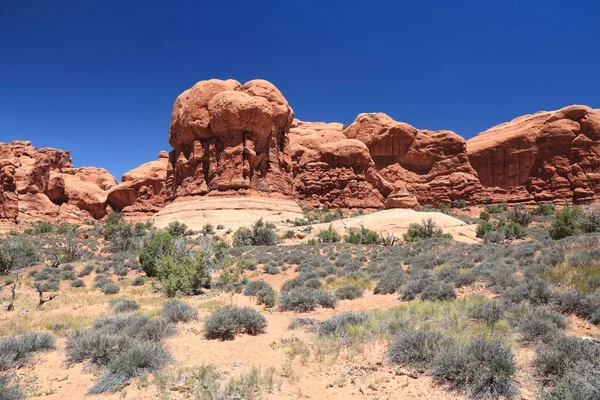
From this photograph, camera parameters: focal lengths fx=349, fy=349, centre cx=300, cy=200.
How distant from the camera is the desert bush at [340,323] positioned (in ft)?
20.7

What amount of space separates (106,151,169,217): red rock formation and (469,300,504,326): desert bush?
5155 cm

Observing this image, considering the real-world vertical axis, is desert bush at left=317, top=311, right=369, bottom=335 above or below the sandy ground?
below

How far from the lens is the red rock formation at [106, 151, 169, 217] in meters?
53.0

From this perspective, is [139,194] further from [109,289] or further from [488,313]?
[488,313]

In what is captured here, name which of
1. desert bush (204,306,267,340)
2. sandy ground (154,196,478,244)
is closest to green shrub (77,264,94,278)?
desert bush (204,306,267,340)

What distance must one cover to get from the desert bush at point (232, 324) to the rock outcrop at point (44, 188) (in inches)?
1730

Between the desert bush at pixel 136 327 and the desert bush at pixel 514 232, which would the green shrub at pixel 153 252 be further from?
the desert bush at pixel 514 232

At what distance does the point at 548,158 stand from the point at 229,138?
42.3m

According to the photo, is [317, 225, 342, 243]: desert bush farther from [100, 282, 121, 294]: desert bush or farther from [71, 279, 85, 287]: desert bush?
[71, 279, 85, 287]: desert bush

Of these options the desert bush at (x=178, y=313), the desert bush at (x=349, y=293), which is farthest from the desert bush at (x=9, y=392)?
the desert bush at (x=349, y=293)

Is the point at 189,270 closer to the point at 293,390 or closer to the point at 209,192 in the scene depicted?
the point at 293,390

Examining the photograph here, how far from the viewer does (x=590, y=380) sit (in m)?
3.41

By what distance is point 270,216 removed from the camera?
34375mm

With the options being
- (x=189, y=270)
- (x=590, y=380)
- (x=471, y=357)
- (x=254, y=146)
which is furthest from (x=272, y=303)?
(x=254, y=146)
